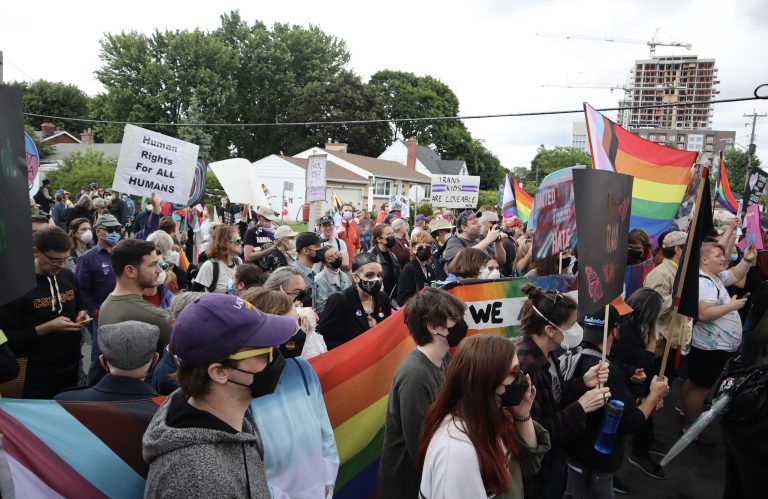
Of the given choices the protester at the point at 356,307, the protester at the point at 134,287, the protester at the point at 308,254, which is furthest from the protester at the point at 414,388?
the protester at the point at 308,254

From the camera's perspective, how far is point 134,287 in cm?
398

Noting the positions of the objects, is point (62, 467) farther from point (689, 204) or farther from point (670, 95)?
point (670, 95)

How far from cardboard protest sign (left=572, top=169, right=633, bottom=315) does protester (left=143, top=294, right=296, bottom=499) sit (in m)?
1.85

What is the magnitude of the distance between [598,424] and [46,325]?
3621 millimetres

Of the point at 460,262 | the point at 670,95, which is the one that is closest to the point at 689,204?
the point at 460,262

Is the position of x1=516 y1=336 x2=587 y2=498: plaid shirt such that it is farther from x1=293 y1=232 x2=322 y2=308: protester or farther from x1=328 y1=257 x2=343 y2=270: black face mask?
x1=293 y1=232 x2=322 y2=308: protester

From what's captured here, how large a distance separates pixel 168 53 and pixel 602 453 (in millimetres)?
54344

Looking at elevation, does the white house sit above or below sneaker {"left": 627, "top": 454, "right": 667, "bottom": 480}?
above


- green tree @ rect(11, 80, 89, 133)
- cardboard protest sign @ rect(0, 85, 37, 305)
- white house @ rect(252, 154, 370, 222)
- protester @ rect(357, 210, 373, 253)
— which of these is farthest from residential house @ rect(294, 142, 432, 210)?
cardboard protest sign @ rect(0, 85, 37, 305)

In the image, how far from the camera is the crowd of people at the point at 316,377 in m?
1.97

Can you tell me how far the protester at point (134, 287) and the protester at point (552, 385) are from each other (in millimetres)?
2338

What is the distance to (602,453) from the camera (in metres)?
3.45

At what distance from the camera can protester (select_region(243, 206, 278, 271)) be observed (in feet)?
25.1

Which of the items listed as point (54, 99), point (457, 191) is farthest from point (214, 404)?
point (54, 99)
